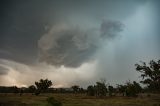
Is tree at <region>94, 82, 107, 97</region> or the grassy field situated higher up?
tree at <region>94, 82, 107, 97</region>

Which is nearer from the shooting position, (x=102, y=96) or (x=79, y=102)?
(x=79, y=102)

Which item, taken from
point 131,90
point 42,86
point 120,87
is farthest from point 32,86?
point 131,90

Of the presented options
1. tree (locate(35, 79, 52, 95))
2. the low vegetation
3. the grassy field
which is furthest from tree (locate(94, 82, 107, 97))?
the grassy field

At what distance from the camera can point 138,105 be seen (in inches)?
2889

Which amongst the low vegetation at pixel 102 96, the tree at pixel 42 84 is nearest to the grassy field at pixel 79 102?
the low vegetation at pixel 102 96

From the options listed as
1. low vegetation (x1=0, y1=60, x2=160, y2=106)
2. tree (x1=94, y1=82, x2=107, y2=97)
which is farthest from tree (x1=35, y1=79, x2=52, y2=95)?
tree (x1=94, y1=82, x2=107, y2=97)

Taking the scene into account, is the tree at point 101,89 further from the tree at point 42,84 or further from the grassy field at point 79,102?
the grassy field at point 79,102

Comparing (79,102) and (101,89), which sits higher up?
(101,89)

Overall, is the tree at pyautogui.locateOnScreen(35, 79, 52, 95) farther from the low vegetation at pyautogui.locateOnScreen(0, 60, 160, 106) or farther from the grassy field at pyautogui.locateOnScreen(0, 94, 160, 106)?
the grassy field at pyautogui.locateOnScreen(0, 94, 160, 106)

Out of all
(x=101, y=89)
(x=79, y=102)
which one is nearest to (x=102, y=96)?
(x=101, y=89)

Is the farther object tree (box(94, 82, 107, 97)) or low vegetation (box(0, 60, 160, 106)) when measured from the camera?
tree (box(94, 82, 107, 97))

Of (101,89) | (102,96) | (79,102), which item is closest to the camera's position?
(79,102)

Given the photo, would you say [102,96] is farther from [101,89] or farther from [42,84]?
[42,84]

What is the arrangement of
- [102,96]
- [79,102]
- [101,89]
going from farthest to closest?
1. [101,89]
2. [102,96]
3. [79,102]
